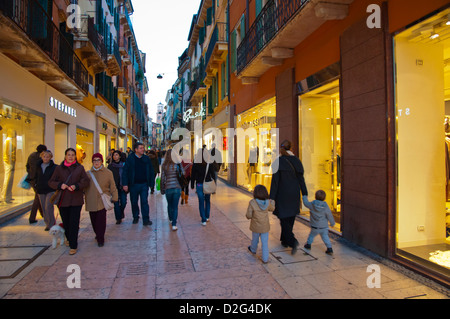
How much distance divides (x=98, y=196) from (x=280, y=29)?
17.1 ft

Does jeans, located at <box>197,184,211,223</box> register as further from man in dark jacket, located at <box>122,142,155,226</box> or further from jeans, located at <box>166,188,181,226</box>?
man in dark jacket, located at <box>122,142,155,226</box>

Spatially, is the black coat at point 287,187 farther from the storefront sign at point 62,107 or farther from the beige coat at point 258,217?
the storefront sign at point 62,107

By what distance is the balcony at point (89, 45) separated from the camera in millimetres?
13008

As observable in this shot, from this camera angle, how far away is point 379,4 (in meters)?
4.59

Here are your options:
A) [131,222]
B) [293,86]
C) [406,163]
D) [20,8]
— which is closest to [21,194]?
[131,222]

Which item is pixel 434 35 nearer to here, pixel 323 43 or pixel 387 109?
pixel 387 109

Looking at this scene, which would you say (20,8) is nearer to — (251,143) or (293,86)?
(293,86)

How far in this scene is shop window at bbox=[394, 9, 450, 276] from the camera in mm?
4465

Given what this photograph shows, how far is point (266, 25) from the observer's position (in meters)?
8.32

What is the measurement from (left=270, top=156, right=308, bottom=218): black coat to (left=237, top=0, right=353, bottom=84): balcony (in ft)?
9.19

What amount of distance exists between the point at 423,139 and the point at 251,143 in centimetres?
824

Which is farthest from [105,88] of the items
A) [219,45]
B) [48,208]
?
[48,208]

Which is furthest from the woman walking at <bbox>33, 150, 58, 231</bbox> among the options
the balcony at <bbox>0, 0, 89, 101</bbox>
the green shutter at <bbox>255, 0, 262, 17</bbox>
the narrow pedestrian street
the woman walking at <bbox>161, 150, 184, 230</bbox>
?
the green shutter at <bbox>255, 0, 262, 17</bbox>
